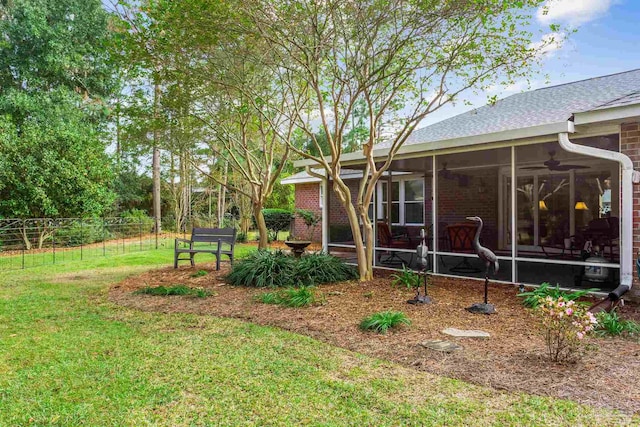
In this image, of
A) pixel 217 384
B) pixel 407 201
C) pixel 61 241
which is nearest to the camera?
pixel 217 384

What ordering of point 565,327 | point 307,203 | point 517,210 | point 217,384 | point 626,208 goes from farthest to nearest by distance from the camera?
Answer: 1. point 307,203
2. point 517,210
3. point 626,208
4. point 565,327
5. point 217,384

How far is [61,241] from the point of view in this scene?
15820mm

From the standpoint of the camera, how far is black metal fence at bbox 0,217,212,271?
42.9 feet

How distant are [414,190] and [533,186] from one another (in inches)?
160

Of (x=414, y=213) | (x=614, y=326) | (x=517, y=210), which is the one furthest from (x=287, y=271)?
(x=414, y=213)

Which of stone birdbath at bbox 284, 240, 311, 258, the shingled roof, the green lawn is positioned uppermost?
the shingled roof

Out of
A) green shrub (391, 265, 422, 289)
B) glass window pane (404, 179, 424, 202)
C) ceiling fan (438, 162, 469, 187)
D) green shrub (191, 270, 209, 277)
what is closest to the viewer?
green shrub (391, 265, 422, 289)

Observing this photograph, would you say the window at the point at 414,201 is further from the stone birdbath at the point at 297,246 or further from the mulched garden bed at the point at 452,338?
the mulched garden bed at the point at 452,338

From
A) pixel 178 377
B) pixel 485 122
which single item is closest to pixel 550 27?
pixel 485 122

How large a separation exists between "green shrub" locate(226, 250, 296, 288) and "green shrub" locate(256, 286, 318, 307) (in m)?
0.90

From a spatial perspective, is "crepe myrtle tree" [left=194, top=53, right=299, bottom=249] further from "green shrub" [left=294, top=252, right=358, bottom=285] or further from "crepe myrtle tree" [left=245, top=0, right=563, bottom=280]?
"green shrub" [left=294, top=252, right=358, bottom=285]

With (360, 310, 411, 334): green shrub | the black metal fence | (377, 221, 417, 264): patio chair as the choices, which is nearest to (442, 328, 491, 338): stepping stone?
(360, 310, 411, 334): green shrub

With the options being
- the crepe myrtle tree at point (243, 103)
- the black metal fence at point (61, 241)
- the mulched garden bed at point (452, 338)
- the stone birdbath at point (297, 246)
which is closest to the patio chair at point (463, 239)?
the mulched garden bed at point (452, 338)

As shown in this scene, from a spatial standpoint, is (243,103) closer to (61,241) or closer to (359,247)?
→ (359,247)
